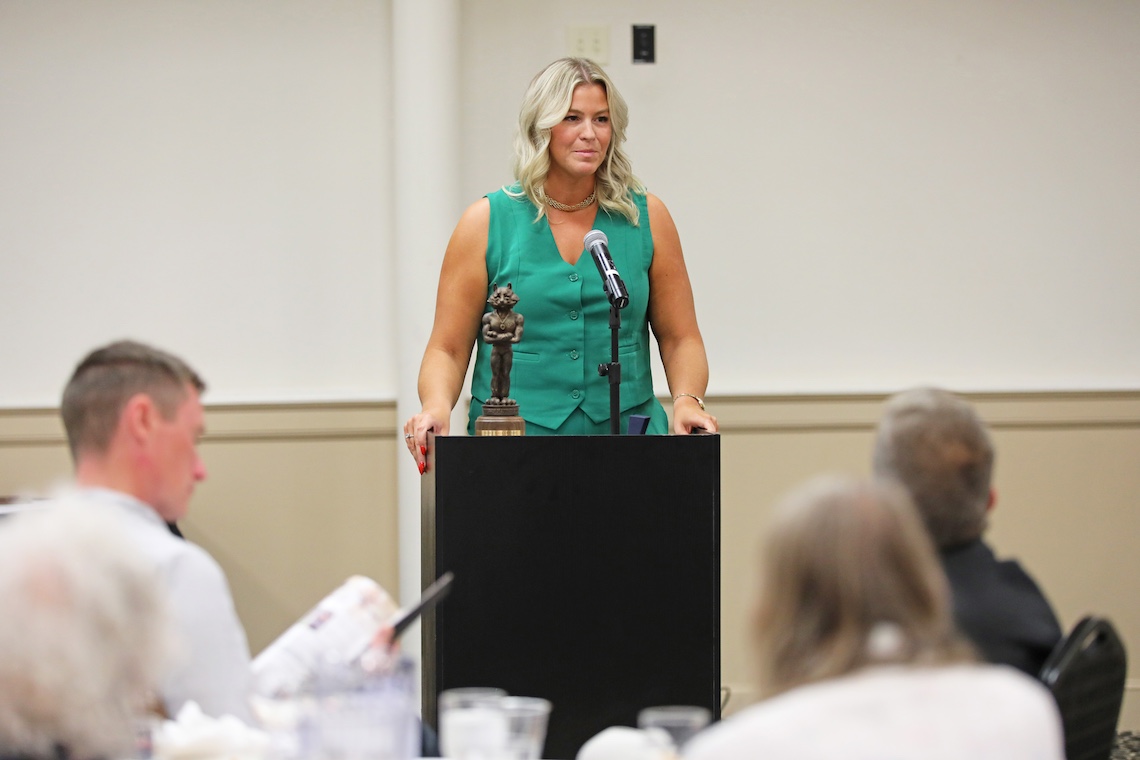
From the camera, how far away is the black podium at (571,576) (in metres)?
2.39

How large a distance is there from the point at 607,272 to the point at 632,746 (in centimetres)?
124

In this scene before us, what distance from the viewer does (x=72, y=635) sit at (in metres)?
1.17

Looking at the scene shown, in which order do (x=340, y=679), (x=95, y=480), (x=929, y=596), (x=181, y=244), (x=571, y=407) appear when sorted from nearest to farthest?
(x=929, y=596) < (x=340, y=679) < (x=95, y=480) < (x=571, y=407) < (x=181, y=244)

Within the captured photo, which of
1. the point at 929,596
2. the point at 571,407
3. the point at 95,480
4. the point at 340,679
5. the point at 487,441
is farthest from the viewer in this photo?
the point at 571,407

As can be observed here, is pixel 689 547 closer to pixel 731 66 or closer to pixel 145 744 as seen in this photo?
pixel 145 744

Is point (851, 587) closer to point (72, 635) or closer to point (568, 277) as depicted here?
point (72, 635)

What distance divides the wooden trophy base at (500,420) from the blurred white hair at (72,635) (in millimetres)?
1288

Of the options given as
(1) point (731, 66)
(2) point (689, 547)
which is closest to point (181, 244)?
(1) point (731, 66)

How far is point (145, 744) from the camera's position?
139cm

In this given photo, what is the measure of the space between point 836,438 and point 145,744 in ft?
11.2

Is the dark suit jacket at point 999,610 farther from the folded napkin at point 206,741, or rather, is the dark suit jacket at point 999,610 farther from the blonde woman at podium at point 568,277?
the blonde woman at podium at point 568,277

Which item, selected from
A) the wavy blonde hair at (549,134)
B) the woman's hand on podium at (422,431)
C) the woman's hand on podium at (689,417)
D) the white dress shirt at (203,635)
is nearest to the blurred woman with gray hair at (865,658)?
the white dress shirt at (203,635)

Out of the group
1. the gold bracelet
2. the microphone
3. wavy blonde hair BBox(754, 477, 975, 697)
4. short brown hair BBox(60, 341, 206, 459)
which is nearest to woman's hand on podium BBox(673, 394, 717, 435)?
the gold bracelet

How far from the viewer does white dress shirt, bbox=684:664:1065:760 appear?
1.07 metres
